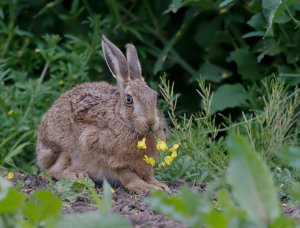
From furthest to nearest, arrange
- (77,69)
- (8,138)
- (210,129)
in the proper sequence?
1. (77,69)
2. (8,138)
3. (210,129)

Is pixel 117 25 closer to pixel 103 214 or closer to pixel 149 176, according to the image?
pixel 149 176

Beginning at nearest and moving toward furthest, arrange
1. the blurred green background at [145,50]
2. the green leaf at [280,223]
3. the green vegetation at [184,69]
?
the green leaf at [280,223], the green vegetation at [184,69], the blurred green background at [145,50]

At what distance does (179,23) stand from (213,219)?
4.97 meters

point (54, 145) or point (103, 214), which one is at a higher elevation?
point (103, 214)

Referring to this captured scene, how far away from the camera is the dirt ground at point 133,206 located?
12.7ft

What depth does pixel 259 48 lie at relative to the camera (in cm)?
715

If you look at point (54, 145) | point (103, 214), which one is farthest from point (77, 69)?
point (103, 214)

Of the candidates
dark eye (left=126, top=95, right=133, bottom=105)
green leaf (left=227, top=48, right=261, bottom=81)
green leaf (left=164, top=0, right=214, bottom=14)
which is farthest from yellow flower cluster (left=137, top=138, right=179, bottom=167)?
green leaf (left=227, top=48, right=261, bottom=81)

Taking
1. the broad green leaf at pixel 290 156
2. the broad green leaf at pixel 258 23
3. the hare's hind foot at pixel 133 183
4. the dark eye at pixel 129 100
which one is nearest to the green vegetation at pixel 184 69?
the broad green leaf at pixel 258 23

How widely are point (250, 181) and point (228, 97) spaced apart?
372cm

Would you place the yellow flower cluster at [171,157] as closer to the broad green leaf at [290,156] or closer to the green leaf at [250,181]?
the broad green leaf at [290,156]

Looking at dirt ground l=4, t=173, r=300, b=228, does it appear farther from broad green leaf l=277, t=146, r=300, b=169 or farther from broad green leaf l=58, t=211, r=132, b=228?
broad green leaf l=58, t=211, r=132, b=228

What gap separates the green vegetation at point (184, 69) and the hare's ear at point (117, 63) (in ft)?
0.92

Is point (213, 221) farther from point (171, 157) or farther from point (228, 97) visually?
point (228, 97)
